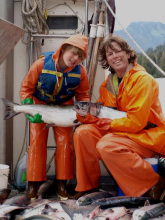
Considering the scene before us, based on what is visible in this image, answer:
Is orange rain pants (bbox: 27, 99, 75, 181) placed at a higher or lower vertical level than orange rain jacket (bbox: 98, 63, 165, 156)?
lower

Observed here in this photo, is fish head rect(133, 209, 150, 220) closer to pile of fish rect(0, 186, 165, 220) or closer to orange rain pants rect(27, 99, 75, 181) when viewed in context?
pile of fish rect(0, 186, 165, 220)

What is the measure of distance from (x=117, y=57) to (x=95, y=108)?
640 mm

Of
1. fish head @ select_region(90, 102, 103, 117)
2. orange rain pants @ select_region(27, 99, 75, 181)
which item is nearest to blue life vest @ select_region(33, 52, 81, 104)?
orange rain pants @ select_region(27, 99, 75, 181)

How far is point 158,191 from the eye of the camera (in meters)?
3.09

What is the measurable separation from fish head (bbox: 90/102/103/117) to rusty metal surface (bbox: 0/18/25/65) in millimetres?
1158

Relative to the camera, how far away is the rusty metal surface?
2283mm

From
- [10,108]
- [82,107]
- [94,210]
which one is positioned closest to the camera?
[94,210]

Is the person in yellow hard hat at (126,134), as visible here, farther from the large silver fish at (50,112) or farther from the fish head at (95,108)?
the large silver fish at (50,112)

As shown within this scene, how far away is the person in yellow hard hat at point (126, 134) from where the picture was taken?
9.75ft

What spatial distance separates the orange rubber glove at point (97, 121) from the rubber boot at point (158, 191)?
30.0 inches

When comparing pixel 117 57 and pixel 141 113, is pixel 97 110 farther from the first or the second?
pixel 117 57

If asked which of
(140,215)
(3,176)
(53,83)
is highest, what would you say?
(53,83)

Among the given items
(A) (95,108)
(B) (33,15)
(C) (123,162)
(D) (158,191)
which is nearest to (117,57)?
(A) (95,108)

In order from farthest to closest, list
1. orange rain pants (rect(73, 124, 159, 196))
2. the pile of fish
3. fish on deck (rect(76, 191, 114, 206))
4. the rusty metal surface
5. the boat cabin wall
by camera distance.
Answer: the boat cabin wall
orange rain pants (rect(73, 124, 159, 196))
fish on deck (rect(76, 191, 114, 206))
the pile of fish
the rusty metal surface
